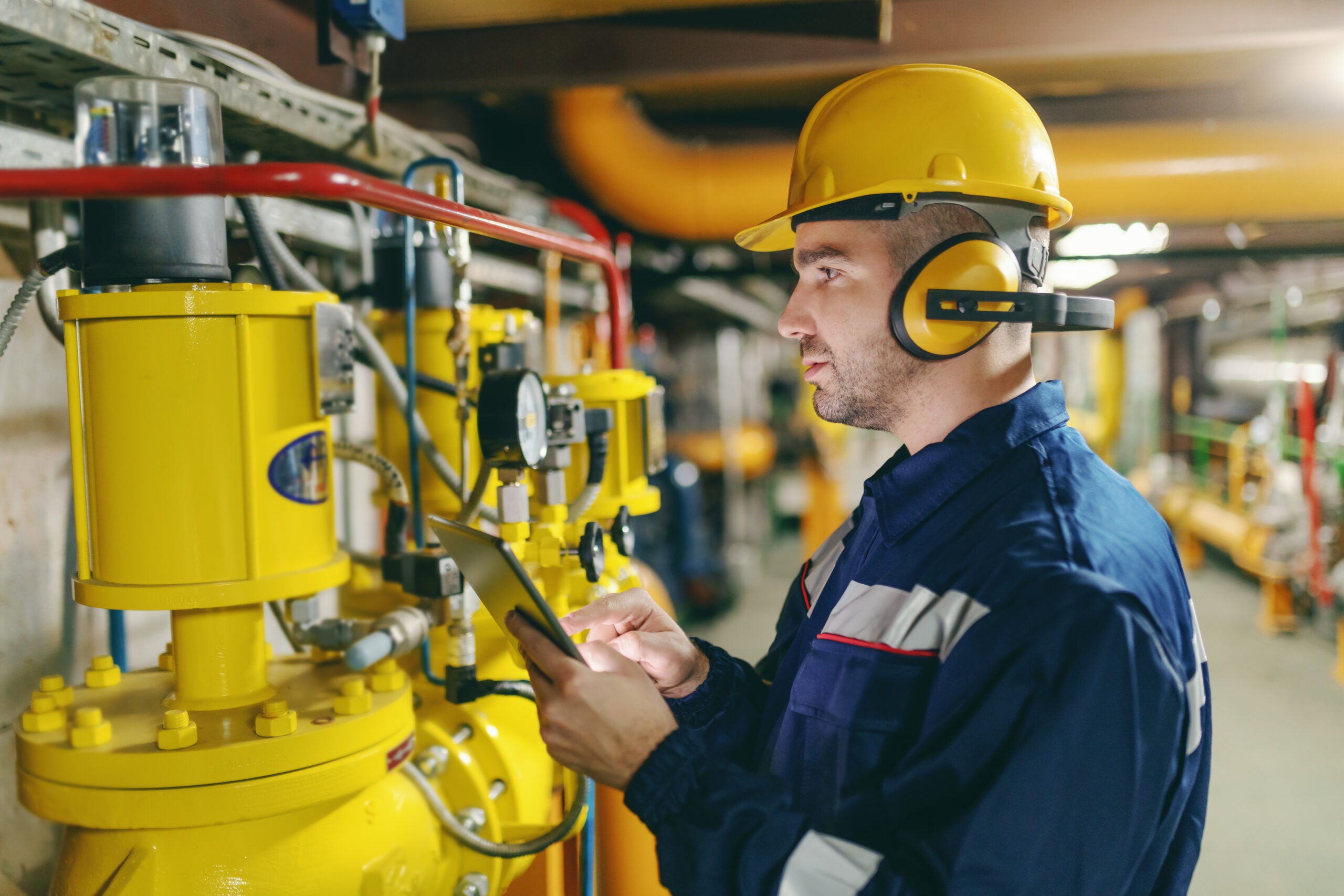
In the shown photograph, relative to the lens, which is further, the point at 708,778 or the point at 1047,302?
the point at 1047,302

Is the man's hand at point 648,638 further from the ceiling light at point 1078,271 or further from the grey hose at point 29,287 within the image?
the ceiling light at point 1078,271

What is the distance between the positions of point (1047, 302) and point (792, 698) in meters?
0.51

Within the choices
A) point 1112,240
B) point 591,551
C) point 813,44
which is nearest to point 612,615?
point 591,551

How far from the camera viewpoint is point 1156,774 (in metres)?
0.74

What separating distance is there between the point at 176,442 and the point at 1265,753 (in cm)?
365

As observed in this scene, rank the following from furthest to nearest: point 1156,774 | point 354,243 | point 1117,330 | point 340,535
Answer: point 1117,330
point 340,535
point 354,243
point 1156,774

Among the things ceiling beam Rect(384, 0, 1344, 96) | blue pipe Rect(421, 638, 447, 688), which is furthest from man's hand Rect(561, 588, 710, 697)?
ceiling beam Rect(384, 0, 1344, 96)

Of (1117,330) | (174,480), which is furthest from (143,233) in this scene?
(1117,330)

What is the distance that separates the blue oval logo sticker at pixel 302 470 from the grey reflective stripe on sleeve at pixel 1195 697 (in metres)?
0.92

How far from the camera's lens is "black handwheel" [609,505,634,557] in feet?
5.10

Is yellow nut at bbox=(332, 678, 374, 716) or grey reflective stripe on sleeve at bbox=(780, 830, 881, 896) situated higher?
yellow nut at bbox=(332, 678, 374, 716)

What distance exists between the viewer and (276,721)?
97 cm

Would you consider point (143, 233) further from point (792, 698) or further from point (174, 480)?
point (792, 698)

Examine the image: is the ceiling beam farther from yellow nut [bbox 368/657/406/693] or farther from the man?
yellow nut [bbox 368/657/406/693]
